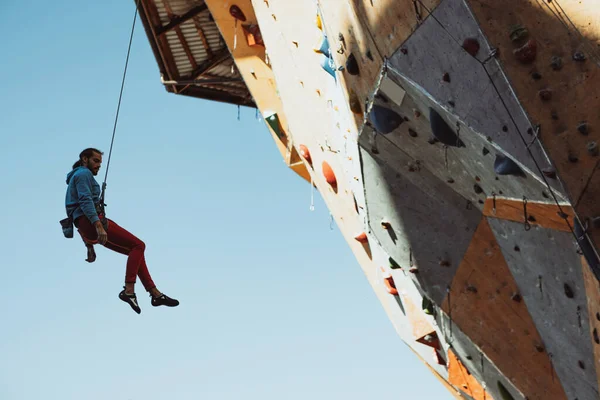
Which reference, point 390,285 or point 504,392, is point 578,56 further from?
point 390,285

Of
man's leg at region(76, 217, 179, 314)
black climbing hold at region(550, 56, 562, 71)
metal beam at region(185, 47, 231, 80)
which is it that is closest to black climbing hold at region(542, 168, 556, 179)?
black climbing hold at region(550, 56, 562, 71)

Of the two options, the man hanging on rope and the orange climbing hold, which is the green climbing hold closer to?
the orange climbing hold

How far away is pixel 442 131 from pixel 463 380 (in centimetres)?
403

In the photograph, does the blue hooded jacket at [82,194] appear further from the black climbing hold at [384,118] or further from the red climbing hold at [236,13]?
the red climbing hold at [236,13]

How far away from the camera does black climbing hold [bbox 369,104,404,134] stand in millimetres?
7312

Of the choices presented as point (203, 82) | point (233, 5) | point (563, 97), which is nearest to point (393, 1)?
point (563, 97)

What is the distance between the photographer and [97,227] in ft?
26.4

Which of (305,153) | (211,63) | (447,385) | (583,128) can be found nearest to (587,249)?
(583,128)

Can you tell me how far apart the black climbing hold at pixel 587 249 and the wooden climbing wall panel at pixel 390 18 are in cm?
175

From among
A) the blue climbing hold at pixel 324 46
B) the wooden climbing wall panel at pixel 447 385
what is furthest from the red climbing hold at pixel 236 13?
the wooden climbing wall panel at pixel 447 385

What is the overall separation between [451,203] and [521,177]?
1.44 meters

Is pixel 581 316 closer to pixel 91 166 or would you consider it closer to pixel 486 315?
pixel 486 315

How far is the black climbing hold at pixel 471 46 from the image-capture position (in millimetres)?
6195

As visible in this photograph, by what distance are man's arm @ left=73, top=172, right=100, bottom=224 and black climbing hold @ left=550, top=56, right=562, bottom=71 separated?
3975 millimetres
